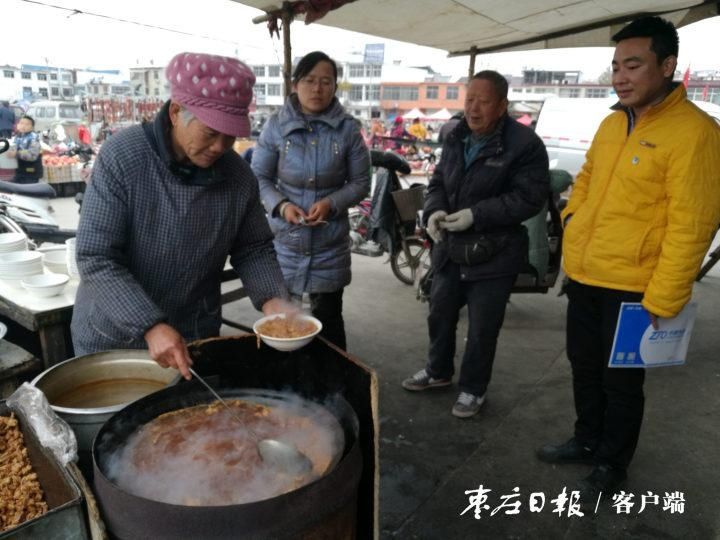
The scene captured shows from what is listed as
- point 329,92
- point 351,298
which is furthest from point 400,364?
point 329,92

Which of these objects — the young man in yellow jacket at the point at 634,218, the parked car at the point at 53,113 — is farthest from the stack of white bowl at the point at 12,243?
the parked car at the point at 53,113

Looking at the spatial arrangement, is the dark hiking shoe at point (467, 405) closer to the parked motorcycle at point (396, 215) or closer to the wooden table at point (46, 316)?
the wooden table at point (46, 316)

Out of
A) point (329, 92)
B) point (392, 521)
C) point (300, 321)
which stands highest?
point (329, 92)

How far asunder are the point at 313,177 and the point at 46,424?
2115 millimetres

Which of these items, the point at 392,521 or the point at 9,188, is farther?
the point at 9,188

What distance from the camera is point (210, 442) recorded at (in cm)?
154

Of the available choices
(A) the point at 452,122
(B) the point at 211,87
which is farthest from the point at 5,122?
(B) the point at 211,87

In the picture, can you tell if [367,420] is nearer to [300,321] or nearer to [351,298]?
[300,321]

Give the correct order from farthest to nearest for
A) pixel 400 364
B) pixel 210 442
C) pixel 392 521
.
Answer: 1. pixel 400 364
2. pixel 392 521
3. pixel 210 442

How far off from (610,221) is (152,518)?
217 centimetres

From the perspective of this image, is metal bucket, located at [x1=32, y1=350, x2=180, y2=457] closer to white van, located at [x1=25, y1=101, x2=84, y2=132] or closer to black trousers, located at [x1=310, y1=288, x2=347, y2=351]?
black trousers, located at [x1=310, y1=288, x2=347, y2=351]

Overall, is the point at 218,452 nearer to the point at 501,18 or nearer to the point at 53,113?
the point at 501,18

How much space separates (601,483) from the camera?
262 centimetres

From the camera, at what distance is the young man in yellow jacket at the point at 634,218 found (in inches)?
82.1
